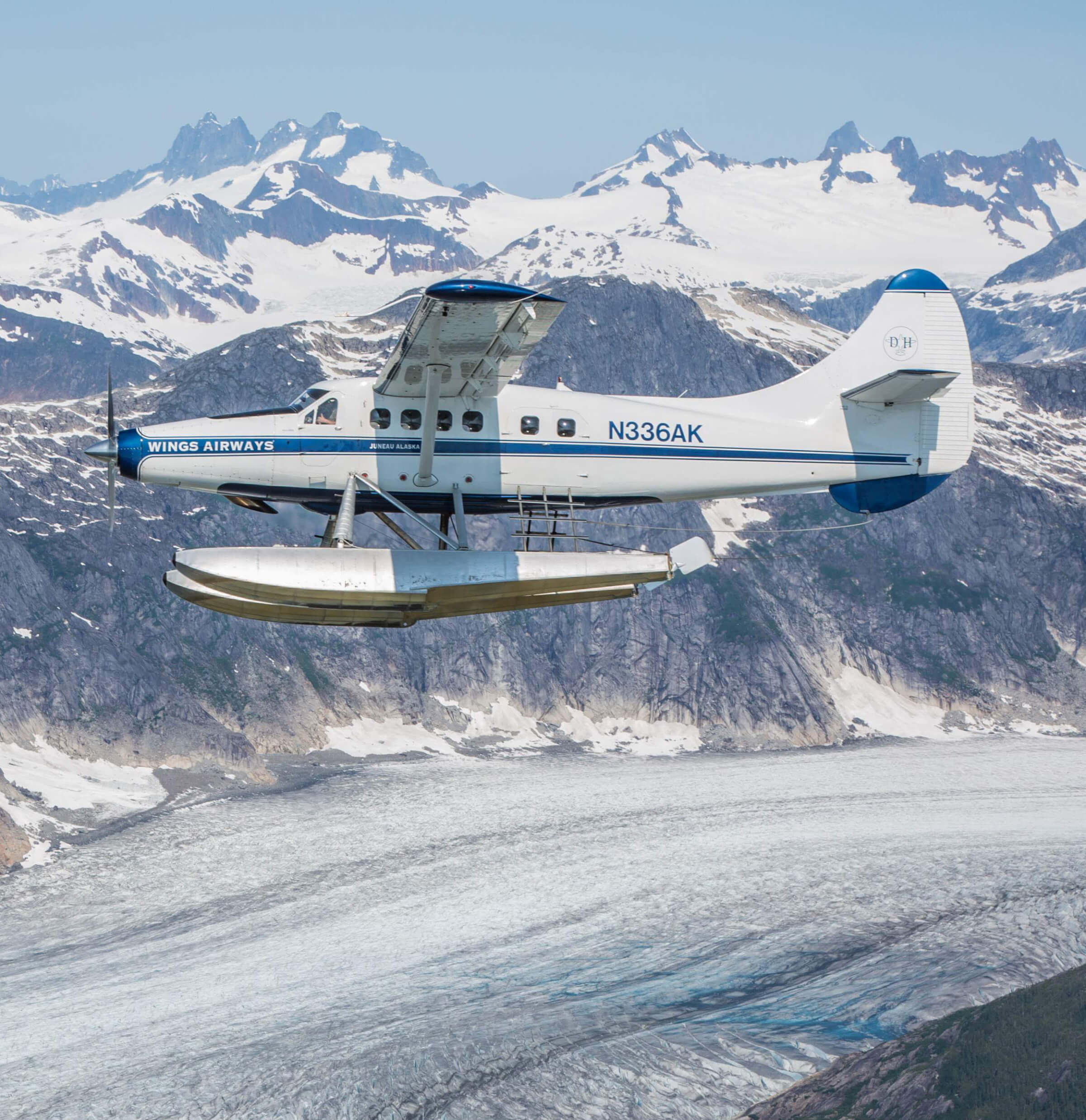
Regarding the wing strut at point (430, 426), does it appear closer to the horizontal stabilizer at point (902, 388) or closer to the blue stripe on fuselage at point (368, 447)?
the blue stripe on fuselage at point (368, 447)

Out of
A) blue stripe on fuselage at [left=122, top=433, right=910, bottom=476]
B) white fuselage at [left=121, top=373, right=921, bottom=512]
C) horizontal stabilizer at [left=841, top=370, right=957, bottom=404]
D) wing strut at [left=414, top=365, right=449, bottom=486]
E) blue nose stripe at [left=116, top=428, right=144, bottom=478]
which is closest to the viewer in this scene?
wing strut at [left=414, top=365, right=449, bottom=486]

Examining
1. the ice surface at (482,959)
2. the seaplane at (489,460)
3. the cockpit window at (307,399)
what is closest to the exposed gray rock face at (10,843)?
the ice surface at (482,959)

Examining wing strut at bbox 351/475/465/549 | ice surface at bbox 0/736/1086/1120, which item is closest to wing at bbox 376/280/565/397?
wing strut at bbox 351/475/465/549

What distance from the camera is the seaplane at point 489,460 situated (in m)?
39.7

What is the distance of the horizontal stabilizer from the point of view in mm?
44531

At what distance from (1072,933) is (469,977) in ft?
276

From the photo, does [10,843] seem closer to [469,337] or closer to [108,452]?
[108,452]

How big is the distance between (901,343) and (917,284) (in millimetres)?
2396

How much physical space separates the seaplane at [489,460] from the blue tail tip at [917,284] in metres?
3.16

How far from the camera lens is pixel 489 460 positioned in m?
42.9

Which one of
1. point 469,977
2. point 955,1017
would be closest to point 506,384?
point 469,977

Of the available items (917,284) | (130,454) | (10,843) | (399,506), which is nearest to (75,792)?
(10,843)

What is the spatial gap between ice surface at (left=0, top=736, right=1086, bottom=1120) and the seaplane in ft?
319

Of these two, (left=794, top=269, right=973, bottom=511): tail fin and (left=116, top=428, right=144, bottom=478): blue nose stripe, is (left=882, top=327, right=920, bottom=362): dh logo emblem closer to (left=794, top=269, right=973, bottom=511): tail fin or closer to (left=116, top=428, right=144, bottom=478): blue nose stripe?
(left=794, top=269, right=973, bottom=511): tail fin
